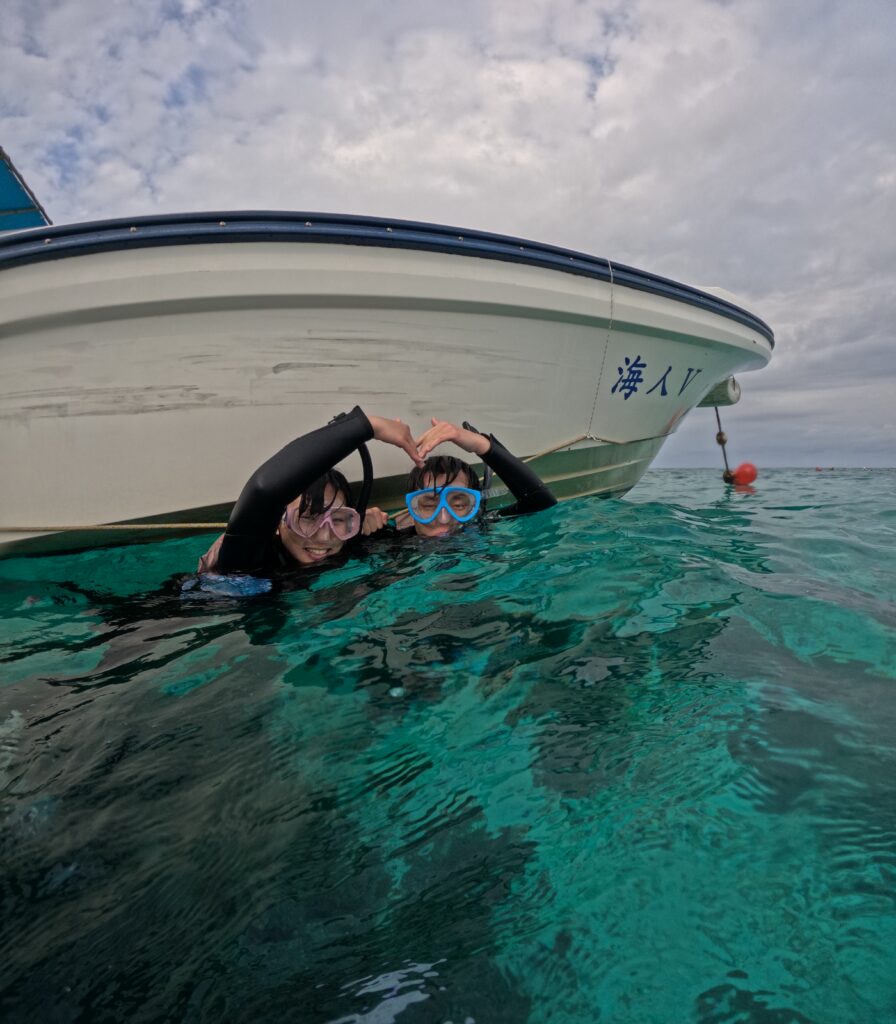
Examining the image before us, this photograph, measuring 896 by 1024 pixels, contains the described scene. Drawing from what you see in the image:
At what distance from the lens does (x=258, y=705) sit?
1382 mm

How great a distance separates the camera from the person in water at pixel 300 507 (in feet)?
7.72

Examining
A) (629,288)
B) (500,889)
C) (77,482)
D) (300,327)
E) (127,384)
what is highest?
(629,288)

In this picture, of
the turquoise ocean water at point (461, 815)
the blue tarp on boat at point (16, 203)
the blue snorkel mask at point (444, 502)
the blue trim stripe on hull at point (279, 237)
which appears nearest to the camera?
the turquoise ocean water at point (461, 815)

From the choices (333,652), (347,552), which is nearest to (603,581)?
(333,652)

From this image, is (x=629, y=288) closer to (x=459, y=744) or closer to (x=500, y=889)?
(x=459, y=744)

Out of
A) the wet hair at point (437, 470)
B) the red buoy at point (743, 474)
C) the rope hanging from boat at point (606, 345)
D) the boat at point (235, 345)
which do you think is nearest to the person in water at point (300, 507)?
the wet hair at point (437, 470)

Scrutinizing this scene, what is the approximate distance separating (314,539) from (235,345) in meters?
1.00

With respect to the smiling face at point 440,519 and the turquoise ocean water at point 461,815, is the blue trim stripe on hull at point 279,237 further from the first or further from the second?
the turquoise ocean water at point 461,815

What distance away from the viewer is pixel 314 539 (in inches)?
106

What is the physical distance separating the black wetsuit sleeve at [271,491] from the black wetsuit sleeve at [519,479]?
3.02 ft

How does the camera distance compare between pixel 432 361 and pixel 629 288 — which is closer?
pixel 432 361

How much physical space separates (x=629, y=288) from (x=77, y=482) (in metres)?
3.26

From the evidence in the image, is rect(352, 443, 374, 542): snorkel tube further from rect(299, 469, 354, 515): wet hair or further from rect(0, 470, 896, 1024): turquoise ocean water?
rect(0, 470, 896, 1024): turquoise ocean water

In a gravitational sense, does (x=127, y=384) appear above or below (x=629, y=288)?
below
